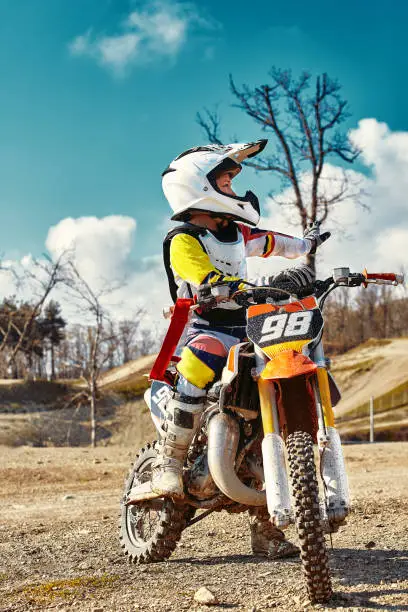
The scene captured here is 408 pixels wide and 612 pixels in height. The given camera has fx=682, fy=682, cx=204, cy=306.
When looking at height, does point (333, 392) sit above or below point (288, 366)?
below

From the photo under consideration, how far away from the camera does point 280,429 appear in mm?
3967

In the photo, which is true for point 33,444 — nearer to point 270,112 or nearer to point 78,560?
point 270,112

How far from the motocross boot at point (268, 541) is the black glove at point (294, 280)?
181 centimetres

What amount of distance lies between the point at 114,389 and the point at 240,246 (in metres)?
29.0

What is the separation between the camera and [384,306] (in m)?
70.5

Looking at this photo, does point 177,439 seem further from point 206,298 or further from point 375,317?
point 375,317

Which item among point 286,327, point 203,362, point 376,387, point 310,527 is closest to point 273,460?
point 310,527

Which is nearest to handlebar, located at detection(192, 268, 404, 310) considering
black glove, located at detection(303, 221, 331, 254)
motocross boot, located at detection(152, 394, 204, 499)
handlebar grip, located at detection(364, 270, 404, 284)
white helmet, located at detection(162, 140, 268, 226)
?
handlebar grip, located at detection(364, 270, 404, 284)

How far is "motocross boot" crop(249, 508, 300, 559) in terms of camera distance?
4.92m

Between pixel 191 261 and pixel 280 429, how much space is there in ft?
4.39

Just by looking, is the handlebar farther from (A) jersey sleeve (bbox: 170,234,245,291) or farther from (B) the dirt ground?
(B) the dirt ground

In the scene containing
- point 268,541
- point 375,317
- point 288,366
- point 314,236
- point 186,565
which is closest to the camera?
point 288,366

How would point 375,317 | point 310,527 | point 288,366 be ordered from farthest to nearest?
point 375,317 → point 288,366 → point 310,527

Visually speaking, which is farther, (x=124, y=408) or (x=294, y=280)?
(x=124, y=408)
